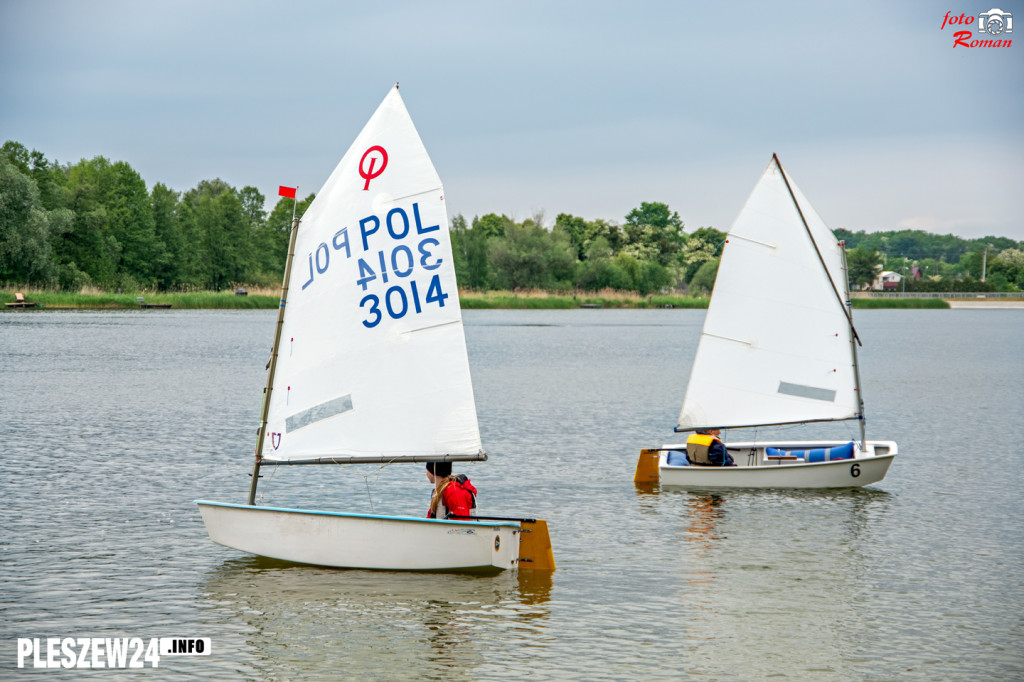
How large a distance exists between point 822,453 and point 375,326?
45.6 feet

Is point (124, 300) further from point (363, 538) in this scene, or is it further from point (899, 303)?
point (899, 303)

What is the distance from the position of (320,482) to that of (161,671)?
514 inches

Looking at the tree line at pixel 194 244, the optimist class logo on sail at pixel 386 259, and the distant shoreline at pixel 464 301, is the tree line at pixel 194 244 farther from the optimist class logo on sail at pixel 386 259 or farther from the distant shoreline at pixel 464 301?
the optimist class logo on sail at pixel 386 259

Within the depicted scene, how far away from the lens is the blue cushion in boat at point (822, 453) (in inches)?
1017

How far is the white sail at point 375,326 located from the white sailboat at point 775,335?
10846mm

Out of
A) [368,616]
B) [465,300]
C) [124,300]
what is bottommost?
[368,616]

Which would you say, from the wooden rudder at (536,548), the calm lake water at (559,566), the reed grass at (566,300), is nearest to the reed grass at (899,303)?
the reed grass at (566,300)

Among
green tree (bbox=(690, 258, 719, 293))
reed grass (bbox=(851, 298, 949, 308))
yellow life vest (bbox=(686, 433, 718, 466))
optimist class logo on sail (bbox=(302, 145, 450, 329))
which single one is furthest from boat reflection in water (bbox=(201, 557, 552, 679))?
reed grass (bbox=(851, 298, 949, 308))

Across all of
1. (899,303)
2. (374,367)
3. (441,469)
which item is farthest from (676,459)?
(899,303)

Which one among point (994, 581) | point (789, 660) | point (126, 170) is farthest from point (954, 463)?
point (126, 170)

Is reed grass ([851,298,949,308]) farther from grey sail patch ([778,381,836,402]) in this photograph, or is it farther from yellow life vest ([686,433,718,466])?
yellow life vest ([686,433,718,466])

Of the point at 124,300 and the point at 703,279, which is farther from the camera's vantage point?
the point at 703,279

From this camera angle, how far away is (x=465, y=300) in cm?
13600

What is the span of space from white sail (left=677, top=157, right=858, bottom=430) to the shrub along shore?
95119 millimetres
